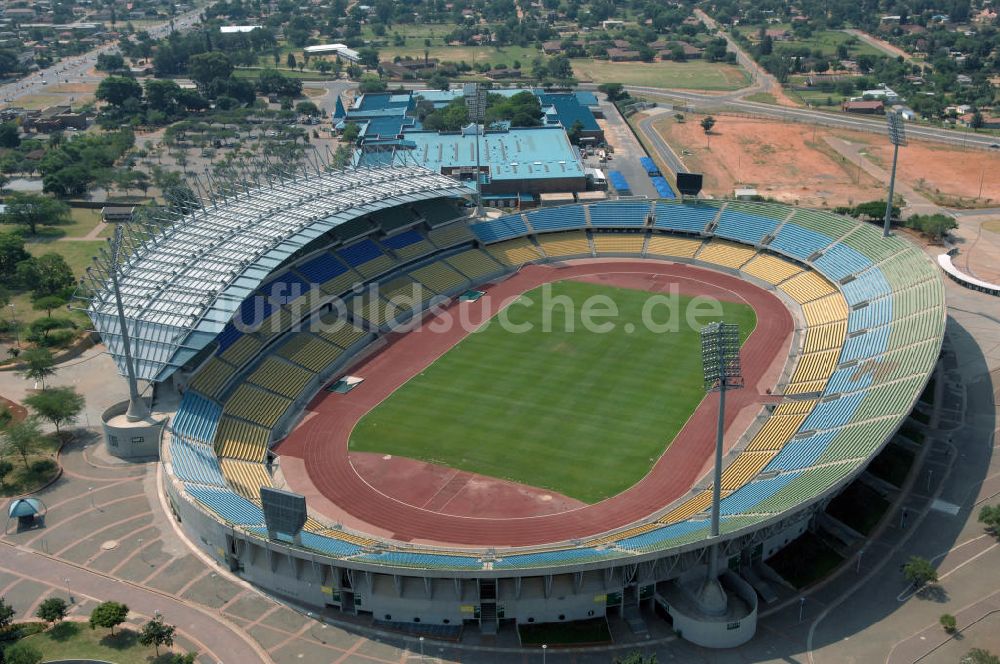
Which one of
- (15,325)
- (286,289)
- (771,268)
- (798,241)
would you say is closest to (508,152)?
(771,268)

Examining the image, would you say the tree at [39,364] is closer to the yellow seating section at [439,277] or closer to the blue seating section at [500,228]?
the yellow seating section at [439,277]

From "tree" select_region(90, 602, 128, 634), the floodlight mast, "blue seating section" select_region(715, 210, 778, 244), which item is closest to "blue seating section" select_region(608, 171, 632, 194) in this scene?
"blue seating section" select_region(715, 210, 778, 244)

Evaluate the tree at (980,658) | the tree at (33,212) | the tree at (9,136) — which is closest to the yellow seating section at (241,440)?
the tree at (980,658)

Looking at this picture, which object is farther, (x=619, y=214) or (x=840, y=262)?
(x=619, y=214)

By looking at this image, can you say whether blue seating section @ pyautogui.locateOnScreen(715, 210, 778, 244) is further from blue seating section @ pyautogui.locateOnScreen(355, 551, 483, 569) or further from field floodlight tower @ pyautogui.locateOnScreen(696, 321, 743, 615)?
blue seating section @ pyautogui.locateOnScreen(355, 551, 483, 569)

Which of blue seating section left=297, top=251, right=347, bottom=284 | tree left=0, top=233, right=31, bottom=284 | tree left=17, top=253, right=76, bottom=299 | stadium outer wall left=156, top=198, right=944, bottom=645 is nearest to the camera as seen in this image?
stadium outer wall left=156, top=198, right=944, bottom=645

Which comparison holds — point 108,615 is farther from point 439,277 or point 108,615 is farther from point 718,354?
point 439,277
